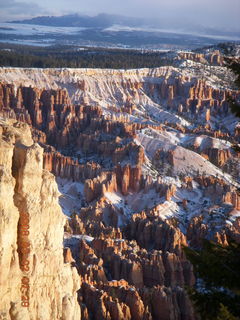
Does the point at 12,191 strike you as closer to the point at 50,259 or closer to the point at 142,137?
the point at 50,259

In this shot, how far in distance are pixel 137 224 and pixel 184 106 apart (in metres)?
44.5

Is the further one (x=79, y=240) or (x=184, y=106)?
(x=184, y=106)

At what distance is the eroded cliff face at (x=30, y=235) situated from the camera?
9.94 meters

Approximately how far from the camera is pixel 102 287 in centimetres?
2348

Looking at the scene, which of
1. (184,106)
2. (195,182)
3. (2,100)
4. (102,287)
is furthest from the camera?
(184,106)

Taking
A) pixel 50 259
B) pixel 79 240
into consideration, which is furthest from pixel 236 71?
pixel 79 240

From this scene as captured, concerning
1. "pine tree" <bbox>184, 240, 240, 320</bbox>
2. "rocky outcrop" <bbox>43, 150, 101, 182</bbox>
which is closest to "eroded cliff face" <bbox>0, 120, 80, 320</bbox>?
"pine tree" <bbox>184, 240, 240, 320</bbox>

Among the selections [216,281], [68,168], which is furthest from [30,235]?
[68,168]

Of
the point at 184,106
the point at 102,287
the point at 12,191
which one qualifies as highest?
the point at 12,191

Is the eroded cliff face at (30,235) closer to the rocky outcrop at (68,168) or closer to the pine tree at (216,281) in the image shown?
the pine tree at (216,281)

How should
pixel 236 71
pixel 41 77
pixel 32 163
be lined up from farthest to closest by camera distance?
pixel 41 77 → pixel 32 163 → pixel 236 71

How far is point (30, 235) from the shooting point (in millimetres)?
10648

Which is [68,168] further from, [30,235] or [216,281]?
[216,281]

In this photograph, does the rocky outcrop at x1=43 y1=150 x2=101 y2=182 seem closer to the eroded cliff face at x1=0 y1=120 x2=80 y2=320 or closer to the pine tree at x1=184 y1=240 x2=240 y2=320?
the eroded cliff face at x1=0 y1=120 x2=80 y2=320
